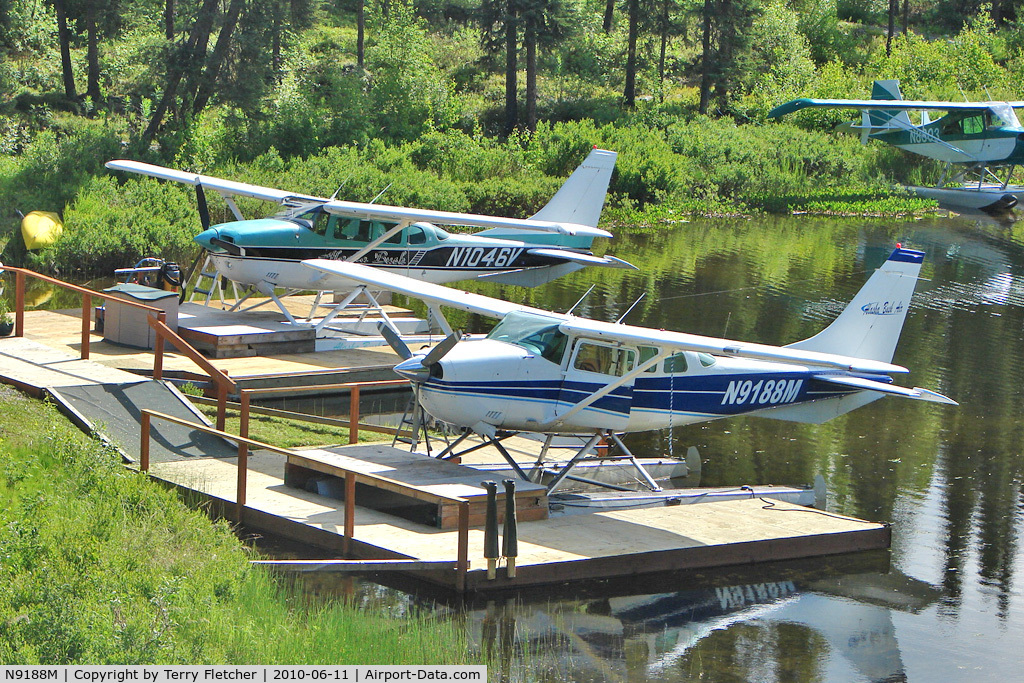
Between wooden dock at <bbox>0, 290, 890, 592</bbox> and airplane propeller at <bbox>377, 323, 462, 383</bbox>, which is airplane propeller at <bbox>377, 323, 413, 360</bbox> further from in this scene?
wooden dock at <bbox>0, 290, 890, 592</bbox>

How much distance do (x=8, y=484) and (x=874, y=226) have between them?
1240 inches

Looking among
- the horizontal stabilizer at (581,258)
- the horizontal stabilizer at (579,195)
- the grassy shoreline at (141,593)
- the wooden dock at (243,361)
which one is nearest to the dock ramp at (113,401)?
the wooden dock at (243,361)

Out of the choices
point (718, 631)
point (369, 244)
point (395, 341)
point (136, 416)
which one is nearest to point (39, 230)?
point (369, 244)

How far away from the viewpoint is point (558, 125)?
39.9 meters

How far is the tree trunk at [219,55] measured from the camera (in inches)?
1323

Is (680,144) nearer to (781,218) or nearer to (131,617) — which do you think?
(781,218)

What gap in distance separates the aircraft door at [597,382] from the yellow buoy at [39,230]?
53.4 ft

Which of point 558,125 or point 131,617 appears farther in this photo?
point 558,125

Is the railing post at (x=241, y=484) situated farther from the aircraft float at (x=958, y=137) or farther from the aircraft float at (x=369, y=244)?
the aircraft float at (x=958, y=137)

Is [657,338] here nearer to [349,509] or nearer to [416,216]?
[349,509]

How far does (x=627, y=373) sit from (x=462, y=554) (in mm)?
2845

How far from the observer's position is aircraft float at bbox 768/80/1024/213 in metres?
40.9

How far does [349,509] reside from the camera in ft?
32.8

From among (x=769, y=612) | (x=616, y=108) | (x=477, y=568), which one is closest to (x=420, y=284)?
(x=477, y=568)
